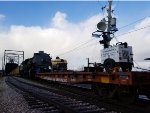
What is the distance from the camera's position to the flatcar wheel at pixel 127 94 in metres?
10.4

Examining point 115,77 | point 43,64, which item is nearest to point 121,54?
point 115,77

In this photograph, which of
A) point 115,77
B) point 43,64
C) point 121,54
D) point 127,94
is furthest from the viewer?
point 43,64

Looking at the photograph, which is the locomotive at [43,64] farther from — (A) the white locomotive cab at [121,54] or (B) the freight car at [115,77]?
(A) the white locomotive cab at [121,54]

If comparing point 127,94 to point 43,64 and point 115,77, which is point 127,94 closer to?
point 115,77

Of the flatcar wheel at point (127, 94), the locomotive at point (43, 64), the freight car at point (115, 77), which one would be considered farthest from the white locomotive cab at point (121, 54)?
the locomotive at point (43, 64)

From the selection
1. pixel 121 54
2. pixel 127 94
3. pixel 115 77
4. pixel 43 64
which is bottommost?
pixel 127 94

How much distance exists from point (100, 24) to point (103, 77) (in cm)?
942

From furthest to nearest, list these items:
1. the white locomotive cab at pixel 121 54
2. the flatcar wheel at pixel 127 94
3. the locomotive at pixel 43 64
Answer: the locomotive at pixel 43 64 < the white locomotive cab at pixel 121 54 < the flatcar wheel at pixel 127 94

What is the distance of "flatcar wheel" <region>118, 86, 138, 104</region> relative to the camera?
10.4 m

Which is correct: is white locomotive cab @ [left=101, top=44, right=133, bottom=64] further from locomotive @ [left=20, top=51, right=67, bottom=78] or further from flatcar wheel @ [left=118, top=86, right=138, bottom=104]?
locomotive @ [left=20, top=51, right=67, bottom=78]

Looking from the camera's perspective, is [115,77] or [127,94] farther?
[127,94]

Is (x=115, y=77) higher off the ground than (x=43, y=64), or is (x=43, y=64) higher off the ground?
(x=43, y=64)

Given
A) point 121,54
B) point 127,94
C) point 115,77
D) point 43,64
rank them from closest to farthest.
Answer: point 115,77 → point 127,94 → point 121,54 → point 43,64

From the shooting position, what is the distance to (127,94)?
10.8m
